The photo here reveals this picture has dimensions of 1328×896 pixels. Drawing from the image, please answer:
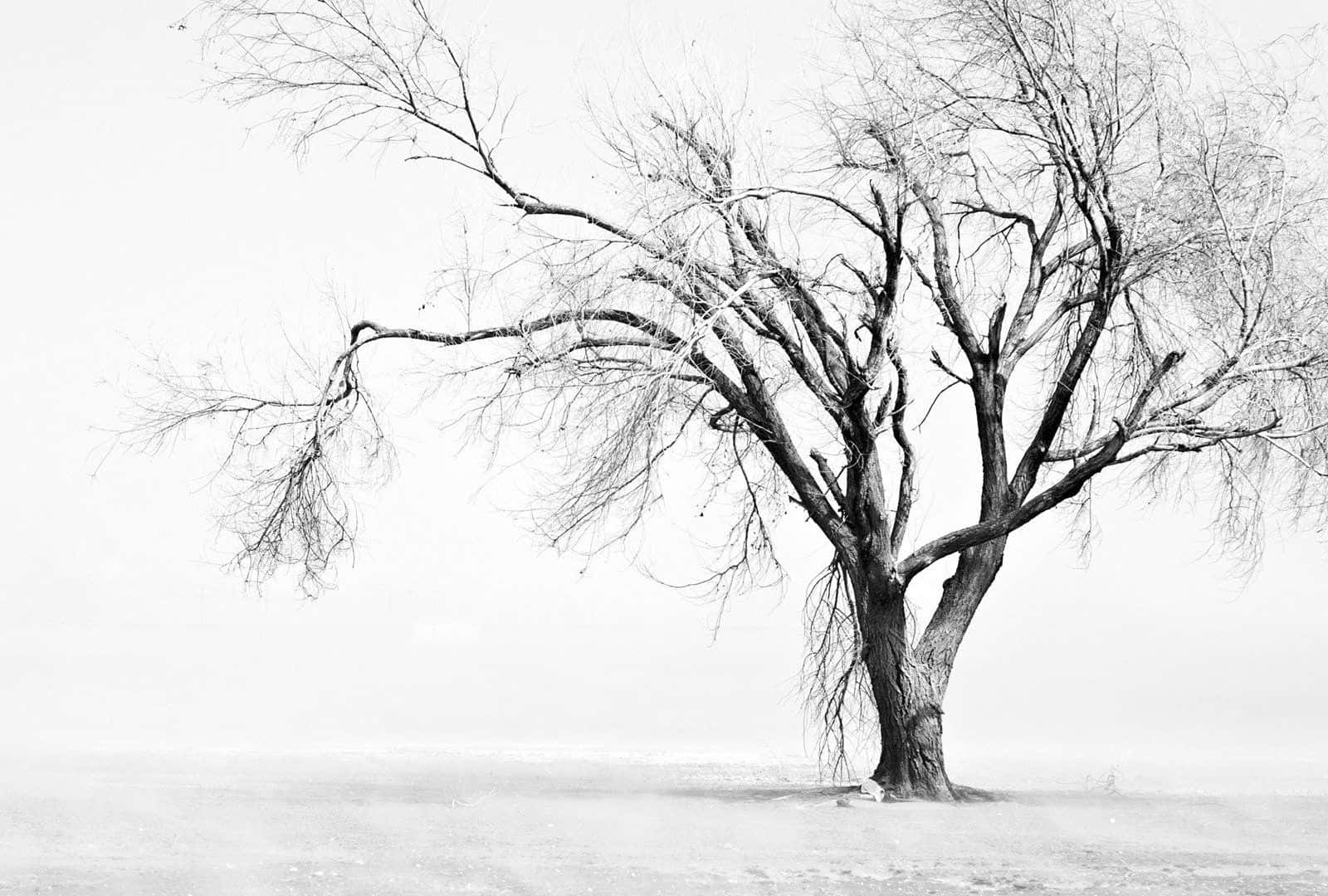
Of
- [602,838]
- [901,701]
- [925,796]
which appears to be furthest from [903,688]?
[602,838]

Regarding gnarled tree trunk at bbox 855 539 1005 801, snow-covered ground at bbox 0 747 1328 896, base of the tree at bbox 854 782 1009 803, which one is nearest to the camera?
snow-covered ground at bbox 0 747 1328 896

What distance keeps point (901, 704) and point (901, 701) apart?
3cm

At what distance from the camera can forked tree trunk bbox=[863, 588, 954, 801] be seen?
11.0 metres

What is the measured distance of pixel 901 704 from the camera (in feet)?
36.3

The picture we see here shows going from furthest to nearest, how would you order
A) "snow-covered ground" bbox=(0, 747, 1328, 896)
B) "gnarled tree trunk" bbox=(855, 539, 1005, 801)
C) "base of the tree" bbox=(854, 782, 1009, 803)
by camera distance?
"gnarled tree trunk" bbox=(855, 539, 1005, 801)
"base of the tree" bbox=(854, 782, 1009, 803)
"snow-covered ground" bbox=(0, 747, 1328, 896)

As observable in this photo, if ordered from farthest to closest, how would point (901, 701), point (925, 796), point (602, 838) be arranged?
point (901, 701) → point (925, 796) → point (602, 838)

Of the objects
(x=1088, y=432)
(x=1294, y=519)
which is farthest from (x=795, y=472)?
(x=1294, y=519)

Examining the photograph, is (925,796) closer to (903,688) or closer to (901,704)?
(901,704)

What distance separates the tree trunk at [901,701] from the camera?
11.0 metres

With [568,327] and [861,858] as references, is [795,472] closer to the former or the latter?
[568,327]

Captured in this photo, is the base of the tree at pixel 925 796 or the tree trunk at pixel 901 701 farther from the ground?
the tree trunk at pixel 901 701

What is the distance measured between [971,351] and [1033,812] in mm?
3825

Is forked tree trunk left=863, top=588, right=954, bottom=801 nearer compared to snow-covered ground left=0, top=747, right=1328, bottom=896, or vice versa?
snow-covered ground left=0, top=747, right=1328, bottom=896

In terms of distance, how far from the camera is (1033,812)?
10555mm
